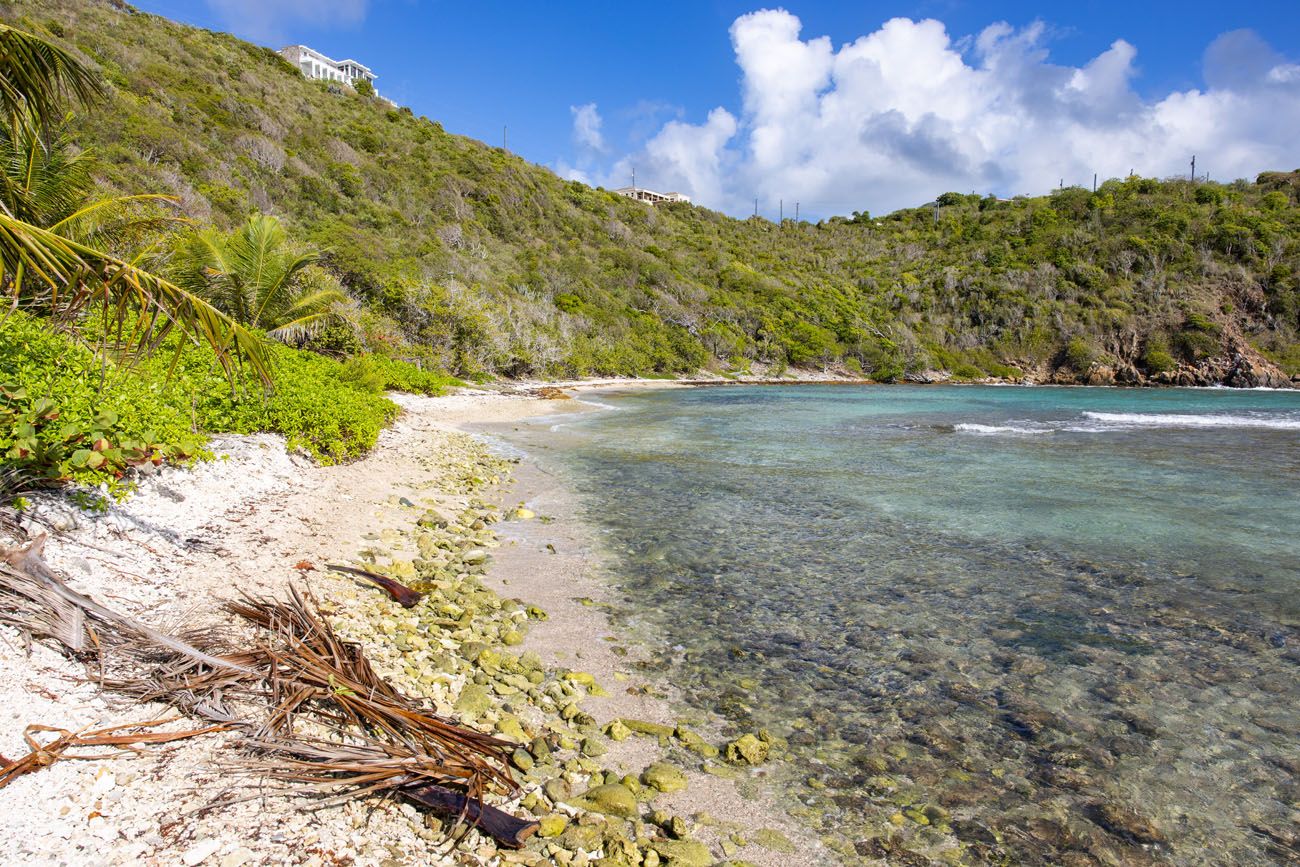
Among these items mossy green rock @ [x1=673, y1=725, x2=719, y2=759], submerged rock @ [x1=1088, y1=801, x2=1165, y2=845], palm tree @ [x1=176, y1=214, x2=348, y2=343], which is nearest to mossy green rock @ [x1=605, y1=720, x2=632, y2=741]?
mossy green rock @ [x1=673, y1=725, x2=719, y2=759]

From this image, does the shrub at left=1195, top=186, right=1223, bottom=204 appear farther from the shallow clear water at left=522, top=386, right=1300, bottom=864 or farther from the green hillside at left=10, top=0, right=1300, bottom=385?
the shallow clear water at left=522, top=386, right=1300, bottom=864

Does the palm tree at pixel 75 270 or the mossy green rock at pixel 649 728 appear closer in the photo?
the palm tree at pixel 75 270

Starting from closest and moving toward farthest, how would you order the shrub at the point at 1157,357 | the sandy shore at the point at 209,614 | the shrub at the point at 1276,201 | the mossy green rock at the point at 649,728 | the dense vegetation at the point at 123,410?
the sandy shore at the point at 209,614 → the mossy green rock at the point at 649,728 → the dense vegetation at the point at 123,410 → the shrub at the point at 1157,357 → the shrub at the point at 1276,201

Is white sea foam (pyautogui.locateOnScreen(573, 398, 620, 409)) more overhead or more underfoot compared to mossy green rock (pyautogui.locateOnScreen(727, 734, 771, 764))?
more overhead

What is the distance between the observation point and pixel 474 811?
313cm

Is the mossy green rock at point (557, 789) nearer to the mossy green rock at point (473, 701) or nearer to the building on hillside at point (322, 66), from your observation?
the mossy green rock at point (473, 701)

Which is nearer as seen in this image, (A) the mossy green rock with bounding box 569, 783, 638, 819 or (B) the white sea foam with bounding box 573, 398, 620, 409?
(A) the mossy green rock with bounding box 569, 783, 638, 819

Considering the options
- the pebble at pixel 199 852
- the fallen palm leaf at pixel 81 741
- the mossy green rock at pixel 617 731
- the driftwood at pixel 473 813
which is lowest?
the mossy green rock at pixel 617 731

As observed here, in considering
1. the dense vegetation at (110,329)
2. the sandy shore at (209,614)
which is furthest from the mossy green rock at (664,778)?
the dense vegetation at (110,329)

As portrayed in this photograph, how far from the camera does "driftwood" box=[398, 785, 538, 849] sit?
3080mm

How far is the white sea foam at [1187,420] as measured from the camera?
81.9 ft

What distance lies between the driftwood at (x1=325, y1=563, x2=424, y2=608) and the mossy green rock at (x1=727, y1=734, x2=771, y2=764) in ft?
10.5

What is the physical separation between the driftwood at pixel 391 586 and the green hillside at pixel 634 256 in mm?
18918

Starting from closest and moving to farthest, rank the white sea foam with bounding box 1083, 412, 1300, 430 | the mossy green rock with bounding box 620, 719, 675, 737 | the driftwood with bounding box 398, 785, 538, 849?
1. the driftwood with bounding box 398, 785, 538, 849
2. the mossy green rock with bounding box 620, 719, 675, 737
3. the white sea foam with bounding box 1083, 412, 1300, 430
